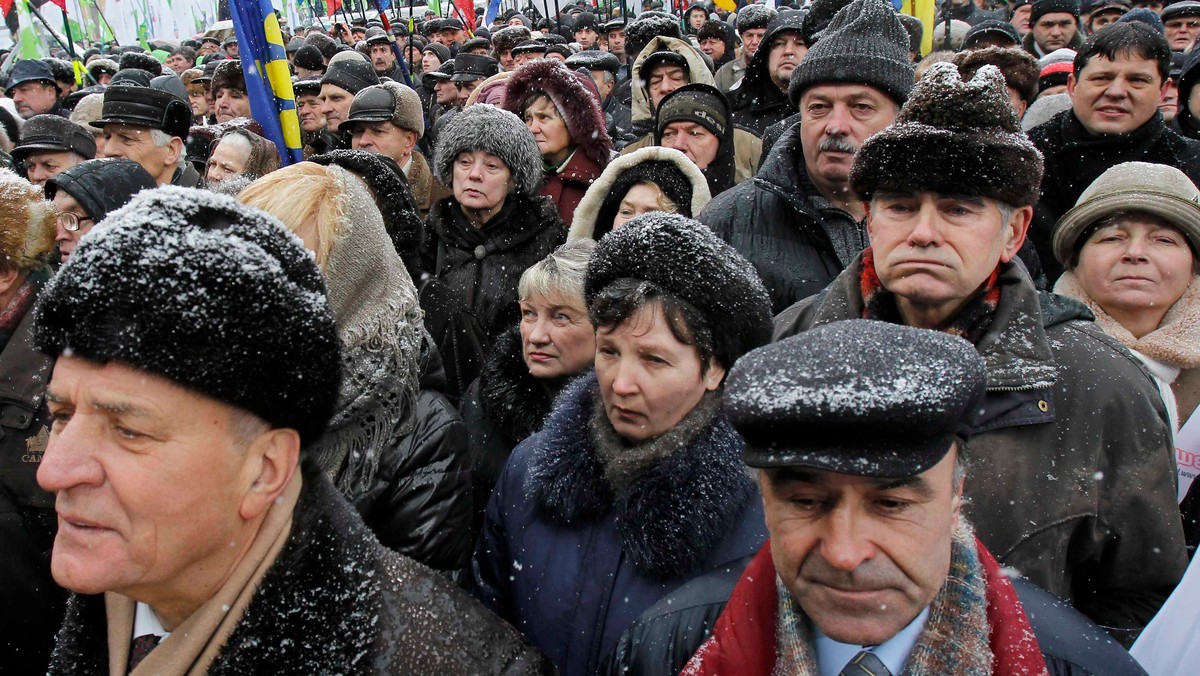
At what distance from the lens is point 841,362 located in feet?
4.80

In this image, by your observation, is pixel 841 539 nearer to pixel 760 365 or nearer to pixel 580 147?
pixel 760 365

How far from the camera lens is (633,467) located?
90.3 inches

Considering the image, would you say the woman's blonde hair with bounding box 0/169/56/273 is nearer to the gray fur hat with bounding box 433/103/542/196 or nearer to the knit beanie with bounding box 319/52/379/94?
the gray fur hat with bounding box 433/103/542/196

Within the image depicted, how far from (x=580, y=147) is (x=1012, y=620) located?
4497 mm

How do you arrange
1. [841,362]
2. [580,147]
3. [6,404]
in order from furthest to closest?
1. [580,147]
2. [6,404]
3. [841,362]

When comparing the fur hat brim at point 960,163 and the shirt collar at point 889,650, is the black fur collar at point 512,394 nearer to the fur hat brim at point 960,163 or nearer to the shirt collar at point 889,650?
the fur hat brim at point 960,163

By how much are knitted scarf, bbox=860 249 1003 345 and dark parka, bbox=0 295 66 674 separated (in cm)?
211

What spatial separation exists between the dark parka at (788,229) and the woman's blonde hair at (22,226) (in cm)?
237

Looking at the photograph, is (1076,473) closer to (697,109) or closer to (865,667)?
(865,667)

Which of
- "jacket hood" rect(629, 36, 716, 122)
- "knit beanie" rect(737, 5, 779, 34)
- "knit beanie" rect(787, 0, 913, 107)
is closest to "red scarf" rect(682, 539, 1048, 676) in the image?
"knit beanie" rect(787, 0, 913, 107)

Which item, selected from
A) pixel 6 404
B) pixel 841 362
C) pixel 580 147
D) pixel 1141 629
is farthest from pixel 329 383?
pixel 580 147

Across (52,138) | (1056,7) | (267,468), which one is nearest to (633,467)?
(267,468)

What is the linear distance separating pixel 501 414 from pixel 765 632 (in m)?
1.81

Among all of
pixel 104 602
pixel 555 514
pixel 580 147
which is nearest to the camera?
pixel 104 602
